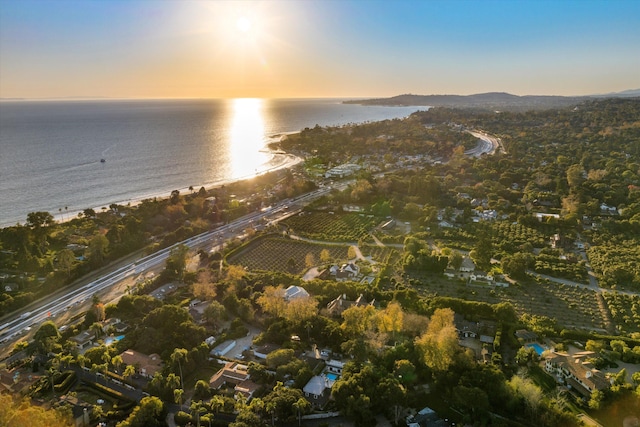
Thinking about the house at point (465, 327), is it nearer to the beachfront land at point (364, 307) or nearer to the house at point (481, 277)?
the beachfront land at point (364, 307)

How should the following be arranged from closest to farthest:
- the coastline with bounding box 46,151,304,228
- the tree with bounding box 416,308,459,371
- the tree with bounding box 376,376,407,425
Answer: the tree with bounding box 376,376,407,425 → the tree with bounding box 416,308,459,371 → the coastline with bounding box 46,151,304,228

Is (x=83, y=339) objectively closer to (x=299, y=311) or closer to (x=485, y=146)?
Result: (x=299, y=311)

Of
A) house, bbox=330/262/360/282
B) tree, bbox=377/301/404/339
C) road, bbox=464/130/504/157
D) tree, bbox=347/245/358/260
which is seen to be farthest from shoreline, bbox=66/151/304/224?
tree, bbox=377/301/404/339

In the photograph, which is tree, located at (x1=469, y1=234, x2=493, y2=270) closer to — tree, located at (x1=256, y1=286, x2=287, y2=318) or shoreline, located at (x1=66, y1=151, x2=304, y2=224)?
tree, located at (x1=256, y1=286, x2=287, y2=318)

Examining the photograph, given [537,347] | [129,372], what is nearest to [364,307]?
[537,347]

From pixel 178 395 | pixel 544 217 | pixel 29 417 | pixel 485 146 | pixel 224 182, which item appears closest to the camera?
pixel 29 417

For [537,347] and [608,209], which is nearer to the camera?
[537,347]
